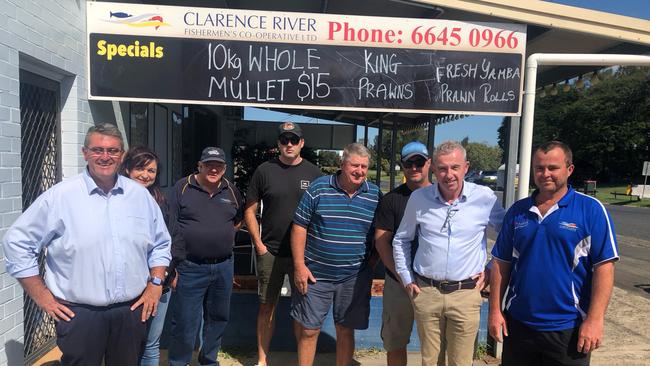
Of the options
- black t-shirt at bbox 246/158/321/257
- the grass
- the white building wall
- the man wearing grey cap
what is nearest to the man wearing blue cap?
black t-shirt at bbox 246/158/321/257

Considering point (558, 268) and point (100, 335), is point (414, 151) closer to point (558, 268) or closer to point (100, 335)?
point (558, 268)

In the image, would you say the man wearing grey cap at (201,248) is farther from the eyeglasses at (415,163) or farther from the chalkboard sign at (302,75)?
the eyeglasses at (415,163)

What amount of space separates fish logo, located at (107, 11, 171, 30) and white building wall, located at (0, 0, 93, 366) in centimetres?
27

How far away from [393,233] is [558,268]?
0.97 metres

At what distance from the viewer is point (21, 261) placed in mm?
2027

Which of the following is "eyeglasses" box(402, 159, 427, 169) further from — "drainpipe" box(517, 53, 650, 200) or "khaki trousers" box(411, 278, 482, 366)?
"drainpipe" box(517, 53, 650, 200)

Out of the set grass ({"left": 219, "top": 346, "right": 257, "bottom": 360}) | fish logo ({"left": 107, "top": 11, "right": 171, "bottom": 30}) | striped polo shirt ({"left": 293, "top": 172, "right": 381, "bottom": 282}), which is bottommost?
grass ({"left": 219, "top": 346, "right": 257, "bottom": 360})

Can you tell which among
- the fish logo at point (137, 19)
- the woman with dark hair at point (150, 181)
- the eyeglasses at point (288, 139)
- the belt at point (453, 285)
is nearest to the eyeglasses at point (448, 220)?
the belt at point (453, 285)

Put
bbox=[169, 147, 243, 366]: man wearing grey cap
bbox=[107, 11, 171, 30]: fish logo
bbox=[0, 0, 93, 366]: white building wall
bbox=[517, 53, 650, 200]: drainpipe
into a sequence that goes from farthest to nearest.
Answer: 1. bbox=[517, 53, 650, 200]: drainpipe
2. bbox=[107, 11, 171, 30]: fish logo
3. bbox=[169, 147, 243, 366]: man wearing grey cap
4. bbox=[0, 0, 93, 366]: white building wall

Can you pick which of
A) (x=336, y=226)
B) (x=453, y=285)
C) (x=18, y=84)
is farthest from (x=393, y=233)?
(x=18, y=84)

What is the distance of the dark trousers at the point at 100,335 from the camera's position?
82.8 inches

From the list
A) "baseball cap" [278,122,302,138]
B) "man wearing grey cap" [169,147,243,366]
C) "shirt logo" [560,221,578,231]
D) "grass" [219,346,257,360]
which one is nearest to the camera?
"shirt logo" [560,221,578,231]

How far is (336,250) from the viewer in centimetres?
290

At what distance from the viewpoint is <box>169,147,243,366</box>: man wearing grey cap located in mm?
2879
